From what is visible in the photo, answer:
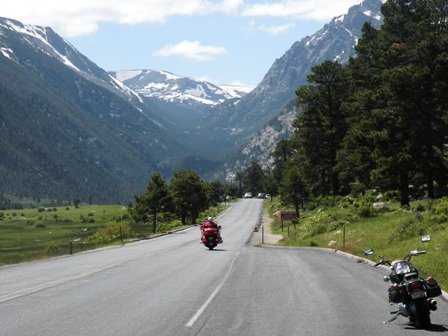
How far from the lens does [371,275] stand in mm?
21266

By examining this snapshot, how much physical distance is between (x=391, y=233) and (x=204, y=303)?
60.0 feet

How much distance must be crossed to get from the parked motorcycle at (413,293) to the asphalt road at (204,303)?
0.87 ft

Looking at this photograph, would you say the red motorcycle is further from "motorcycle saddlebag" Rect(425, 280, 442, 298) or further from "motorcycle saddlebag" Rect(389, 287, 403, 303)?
"motorcycle saddlebag" Rect(425, 280, 442, 298)

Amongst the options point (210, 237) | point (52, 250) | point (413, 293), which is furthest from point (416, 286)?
point (52, 250)

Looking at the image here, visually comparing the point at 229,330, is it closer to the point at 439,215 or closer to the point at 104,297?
the point at 104,297

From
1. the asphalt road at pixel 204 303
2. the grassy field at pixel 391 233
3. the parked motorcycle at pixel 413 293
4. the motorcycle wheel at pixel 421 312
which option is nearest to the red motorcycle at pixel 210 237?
the grassy field at pixel 391 233

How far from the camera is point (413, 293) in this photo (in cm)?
1146

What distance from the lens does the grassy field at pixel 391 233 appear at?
20.6 metres

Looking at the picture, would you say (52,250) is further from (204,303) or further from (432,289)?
(432,289)

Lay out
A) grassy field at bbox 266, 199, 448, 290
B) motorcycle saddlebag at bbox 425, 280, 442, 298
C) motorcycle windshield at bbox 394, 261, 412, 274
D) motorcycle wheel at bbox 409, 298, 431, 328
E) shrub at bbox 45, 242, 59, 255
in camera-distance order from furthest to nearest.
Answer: shrub at bbox 45, 242, 59, 255 < grassy field at bbox 266, 199, 448, 290 < motorcycle windshield at bbox 394, 261, 412, 274 < motorcycle wheel at bbox 409, 298, 431, 328 < motorcycle saddlebag at bbox 425, 280, 442, 298

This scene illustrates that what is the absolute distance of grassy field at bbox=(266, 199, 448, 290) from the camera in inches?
811

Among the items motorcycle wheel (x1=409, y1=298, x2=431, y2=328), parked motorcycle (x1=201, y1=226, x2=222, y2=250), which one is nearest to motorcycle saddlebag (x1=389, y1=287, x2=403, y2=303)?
motorcycle wheel (x1=409, y1=298, x2=431, y2=328)

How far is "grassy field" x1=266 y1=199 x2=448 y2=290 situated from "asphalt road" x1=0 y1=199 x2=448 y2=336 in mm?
1740

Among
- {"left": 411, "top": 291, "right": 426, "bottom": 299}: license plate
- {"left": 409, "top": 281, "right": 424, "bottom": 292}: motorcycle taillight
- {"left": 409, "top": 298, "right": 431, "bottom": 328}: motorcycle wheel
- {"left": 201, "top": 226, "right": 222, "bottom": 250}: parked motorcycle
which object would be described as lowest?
{"left": 201, "top": 226, "right": 222, "bottom": 250}: parked motorcycle
